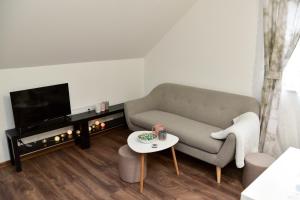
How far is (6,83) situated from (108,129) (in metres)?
1.68

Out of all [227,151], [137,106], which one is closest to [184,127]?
[227,151]

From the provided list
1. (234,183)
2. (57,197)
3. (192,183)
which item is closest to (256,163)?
(234,183)

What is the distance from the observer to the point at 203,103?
3.35 m

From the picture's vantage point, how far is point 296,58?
2674 millimetres

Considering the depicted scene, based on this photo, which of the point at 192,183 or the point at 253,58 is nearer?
the point at 192,183

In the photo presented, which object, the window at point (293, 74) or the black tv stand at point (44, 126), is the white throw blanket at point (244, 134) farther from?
the black tv stand at point (44, 126)

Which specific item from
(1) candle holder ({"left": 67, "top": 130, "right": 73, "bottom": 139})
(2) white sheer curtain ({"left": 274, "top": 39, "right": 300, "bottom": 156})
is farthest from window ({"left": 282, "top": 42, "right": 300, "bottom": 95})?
(1) candle holder ({"left": 67, "top": 130, "right": 73, "bottom": 139})

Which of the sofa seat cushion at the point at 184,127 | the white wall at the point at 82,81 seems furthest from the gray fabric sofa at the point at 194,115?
the white wall at the point at 82,81

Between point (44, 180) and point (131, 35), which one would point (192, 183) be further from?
point (131, 35)

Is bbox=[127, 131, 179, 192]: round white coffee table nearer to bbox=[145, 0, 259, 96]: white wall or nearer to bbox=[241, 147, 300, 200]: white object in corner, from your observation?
bbox=[241, 147, 300, 200]: white object in corner

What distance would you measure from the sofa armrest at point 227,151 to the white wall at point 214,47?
0.94 m

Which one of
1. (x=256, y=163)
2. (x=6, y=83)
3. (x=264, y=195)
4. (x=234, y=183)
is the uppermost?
(x=6, y=83)

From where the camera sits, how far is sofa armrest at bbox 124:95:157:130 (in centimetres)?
356

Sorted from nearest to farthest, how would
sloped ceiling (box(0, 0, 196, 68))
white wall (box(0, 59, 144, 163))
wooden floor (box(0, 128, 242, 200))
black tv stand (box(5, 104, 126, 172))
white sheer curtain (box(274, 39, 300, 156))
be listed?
sloped ceiling (box(0, 0, 196, 68)), wooden floor (box(0, 128, 242, 200)), white sheer curtain (box(274, 39, 300, 156)), black tv stand (box(5, 104, 126, 172)), white wall (box(0, 59, 144, 163))
